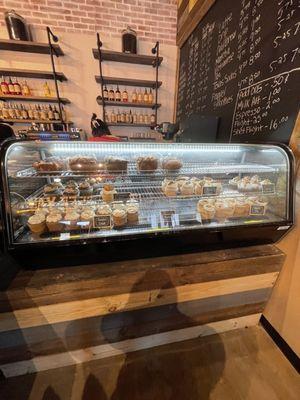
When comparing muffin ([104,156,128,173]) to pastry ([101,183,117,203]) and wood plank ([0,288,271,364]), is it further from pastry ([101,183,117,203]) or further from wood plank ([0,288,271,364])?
wood plank ([0,288,271,364])

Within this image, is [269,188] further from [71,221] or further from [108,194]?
[71,221]

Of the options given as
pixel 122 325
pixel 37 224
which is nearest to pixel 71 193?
pixel 37 224

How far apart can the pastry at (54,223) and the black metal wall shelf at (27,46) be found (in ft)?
11.1

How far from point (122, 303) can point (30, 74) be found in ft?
13.3

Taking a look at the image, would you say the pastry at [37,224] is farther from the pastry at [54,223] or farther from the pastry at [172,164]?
the pastry at [172,164]

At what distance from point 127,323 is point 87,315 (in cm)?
31

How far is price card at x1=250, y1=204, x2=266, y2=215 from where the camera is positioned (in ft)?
4.74

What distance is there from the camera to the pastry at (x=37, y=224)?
3.88 feet

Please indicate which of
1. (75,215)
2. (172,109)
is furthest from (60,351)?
(172,109)

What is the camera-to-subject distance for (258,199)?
1527mm

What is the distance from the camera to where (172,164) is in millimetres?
1493

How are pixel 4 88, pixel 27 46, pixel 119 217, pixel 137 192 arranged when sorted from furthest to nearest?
pixel 4 88 < pixel 27 46 < pixel 137 192 < pixel 119 217

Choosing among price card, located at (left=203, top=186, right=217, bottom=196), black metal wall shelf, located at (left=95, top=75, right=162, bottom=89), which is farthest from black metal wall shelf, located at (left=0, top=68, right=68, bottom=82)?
price card, located at (left=203, top=186, right=217, bottom=196)

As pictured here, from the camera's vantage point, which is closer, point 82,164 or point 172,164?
point 82,164
